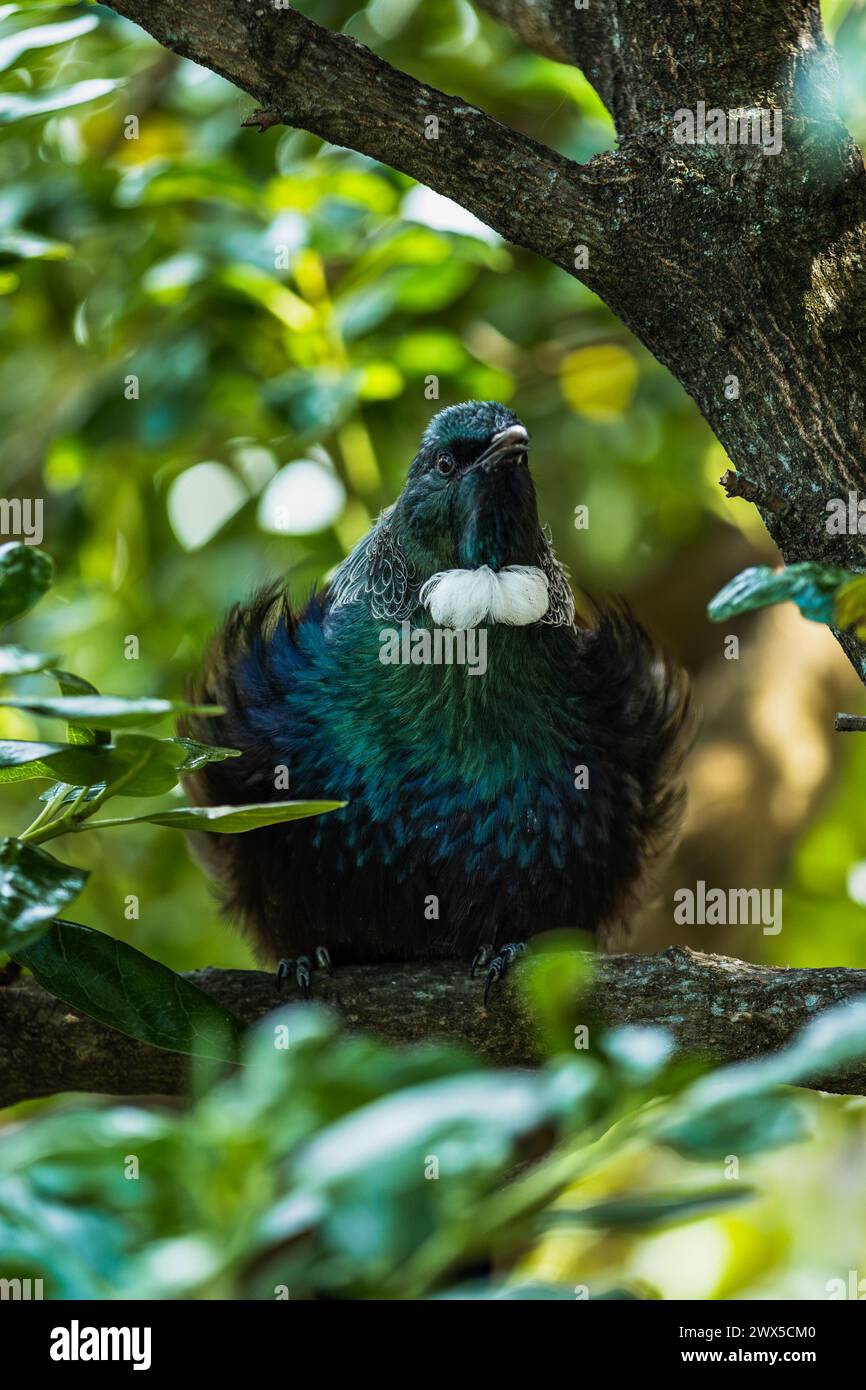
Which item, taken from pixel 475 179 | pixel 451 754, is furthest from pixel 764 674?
pixel 475 179

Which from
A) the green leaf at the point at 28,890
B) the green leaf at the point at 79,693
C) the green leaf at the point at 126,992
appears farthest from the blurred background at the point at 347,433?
the green leaf at the point at 28,890

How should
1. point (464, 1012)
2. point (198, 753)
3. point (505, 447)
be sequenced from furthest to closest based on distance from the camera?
point (505, 447) → point (464, 1012) → point (198, 753)

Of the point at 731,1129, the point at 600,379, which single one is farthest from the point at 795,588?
the point at 600,379

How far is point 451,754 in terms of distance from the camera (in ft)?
7.26

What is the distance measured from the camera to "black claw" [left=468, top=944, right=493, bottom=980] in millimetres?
2007

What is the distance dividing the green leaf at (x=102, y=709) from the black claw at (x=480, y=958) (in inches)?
44.4

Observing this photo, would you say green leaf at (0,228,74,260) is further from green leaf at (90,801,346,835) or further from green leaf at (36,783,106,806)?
green leaf at (90,801,346,835)

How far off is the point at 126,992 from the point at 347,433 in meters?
1.84

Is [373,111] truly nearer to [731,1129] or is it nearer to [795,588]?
[795,588]

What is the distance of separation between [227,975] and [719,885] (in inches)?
59.5

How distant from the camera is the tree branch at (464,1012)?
5.31 feet

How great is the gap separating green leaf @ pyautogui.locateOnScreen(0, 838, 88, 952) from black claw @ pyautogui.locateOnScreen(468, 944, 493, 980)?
3.20ft

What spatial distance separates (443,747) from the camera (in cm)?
221

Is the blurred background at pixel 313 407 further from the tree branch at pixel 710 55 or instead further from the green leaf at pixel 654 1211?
the green leaf at pixel 654 1211
